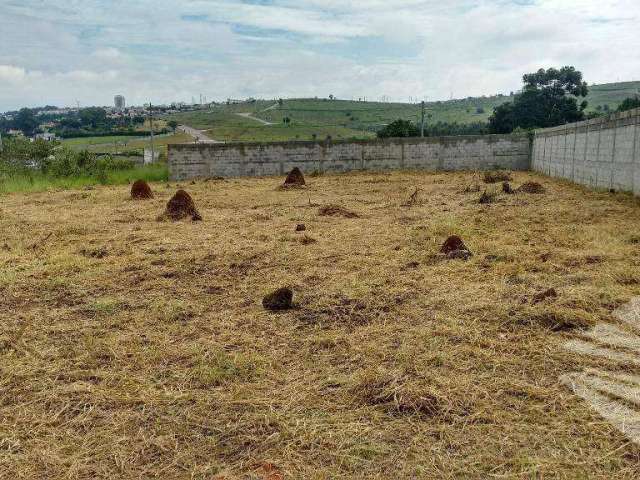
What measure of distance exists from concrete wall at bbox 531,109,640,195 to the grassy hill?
49822mm

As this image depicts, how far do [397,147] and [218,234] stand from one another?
1785cm

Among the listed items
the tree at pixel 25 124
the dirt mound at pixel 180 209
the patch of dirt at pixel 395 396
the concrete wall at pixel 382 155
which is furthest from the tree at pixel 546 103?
the tree at pixel 25 124

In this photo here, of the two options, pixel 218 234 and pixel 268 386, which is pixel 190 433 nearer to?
pixel 268 386

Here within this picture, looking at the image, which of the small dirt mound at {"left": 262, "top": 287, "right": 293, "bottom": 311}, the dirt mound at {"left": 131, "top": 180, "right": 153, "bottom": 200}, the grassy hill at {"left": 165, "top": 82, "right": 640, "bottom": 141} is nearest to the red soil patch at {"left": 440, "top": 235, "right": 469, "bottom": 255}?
the small dirt mound at {"left": 262, "top": 287, "right": 293, "bottom": 311}

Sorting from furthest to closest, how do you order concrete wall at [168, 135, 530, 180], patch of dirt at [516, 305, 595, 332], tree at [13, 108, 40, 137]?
tree at [13, 108, 40, 137] → concrete wall at [168, 135, 530, 180] → patch of dirt at [516, 305, 595, 332]

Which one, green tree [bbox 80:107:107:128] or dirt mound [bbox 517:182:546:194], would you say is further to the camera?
green tree [bbox 80:107:107:128]

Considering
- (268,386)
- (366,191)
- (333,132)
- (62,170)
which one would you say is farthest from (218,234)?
(333,132)

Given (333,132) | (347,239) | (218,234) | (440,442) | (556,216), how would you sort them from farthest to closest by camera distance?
(333,132) < (556,216) < (218,234) < (347,239) < (440,442)

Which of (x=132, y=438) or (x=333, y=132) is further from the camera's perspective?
(x=333, y=132)

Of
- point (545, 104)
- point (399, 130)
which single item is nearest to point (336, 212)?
point (399, 130)

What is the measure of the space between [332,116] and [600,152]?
87.9 metres

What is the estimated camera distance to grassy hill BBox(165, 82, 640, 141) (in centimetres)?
7875

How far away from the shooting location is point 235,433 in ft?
9.99

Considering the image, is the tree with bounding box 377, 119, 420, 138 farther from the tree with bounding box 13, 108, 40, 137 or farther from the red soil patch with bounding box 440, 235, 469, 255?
the tree with bounding box 13, 108, 40, 137
